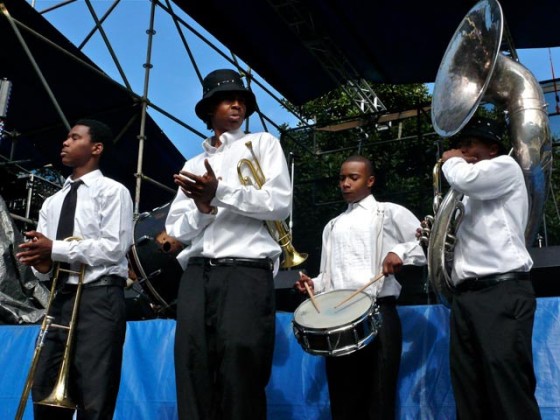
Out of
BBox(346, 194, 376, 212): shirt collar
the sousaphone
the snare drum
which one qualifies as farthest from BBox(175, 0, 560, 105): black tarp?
the snare drum

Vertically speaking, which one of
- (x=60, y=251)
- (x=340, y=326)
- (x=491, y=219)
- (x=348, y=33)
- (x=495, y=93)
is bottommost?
(x=340, y=326)

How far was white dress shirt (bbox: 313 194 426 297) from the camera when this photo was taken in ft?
11.6

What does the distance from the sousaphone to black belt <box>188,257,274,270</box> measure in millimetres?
947

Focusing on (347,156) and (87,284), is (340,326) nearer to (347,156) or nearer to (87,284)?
(87,284)

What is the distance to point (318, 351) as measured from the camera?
120 inches

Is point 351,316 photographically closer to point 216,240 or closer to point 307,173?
point 216,240

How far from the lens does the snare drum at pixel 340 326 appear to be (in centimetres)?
301

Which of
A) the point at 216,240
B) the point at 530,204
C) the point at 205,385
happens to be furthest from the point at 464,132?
the point at 205,385

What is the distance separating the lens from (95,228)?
3.38m

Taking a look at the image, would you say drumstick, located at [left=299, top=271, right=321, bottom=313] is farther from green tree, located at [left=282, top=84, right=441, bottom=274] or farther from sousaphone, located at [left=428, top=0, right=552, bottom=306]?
green tree, located at [left=282, top=84, right=441, bottom=274]

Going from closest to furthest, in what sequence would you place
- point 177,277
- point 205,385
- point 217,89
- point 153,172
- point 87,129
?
1. point 205,385
2. point 217,89
3. point 87,129
4. point 177,277
5. point 153,172

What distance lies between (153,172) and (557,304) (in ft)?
20.7

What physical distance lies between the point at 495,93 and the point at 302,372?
73.1 inches

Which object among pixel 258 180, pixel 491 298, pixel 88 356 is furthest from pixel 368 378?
pixel 88 356
